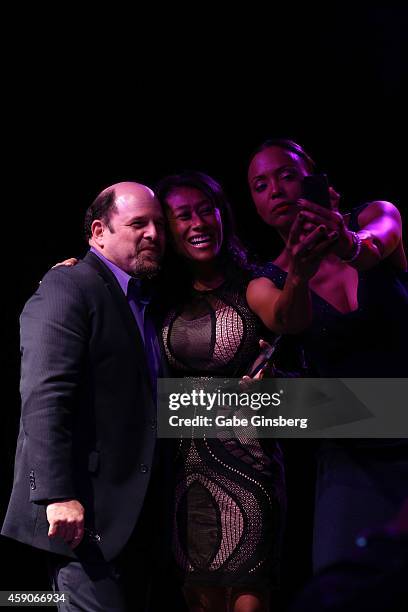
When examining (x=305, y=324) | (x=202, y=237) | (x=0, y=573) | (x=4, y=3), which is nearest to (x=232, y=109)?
(x=202, y=237)

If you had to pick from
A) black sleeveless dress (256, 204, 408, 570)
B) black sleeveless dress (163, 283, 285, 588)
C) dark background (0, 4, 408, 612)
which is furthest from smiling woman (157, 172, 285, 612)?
dark background (0, 4, 408, 612)

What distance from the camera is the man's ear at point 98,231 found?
2.22 m

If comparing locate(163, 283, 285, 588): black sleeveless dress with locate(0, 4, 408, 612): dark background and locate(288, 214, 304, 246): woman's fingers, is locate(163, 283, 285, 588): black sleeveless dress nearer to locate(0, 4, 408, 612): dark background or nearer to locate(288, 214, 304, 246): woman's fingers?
locate(288, 214, 304, 246): woman's fingers

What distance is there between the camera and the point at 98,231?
2.24 meters

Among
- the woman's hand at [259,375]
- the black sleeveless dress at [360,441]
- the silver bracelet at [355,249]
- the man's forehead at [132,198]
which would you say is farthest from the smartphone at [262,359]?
the man's forehead at [132,198]

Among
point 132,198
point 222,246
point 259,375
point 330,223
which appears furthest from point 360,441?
point 132,198

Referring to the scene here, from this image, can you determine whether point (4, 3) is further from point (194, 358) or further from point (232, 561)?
point (232, 561)

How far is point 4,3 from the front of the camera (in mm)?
2738

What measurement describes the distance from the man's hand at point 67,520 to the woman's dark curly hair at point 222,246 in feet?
2.77

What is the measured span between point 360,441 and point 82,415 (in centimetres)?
67

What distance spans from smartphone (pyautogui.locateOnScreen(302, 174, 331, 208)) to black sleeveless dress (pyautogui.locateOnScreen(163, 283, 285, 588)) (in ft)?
1.43

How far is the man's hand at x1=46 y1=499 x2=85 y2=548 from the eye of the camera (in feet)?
5.74

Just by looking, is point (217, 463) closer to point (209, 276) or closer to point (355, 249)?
point (209, 276)

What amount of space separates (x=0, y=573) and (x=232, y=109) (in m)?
1.79
